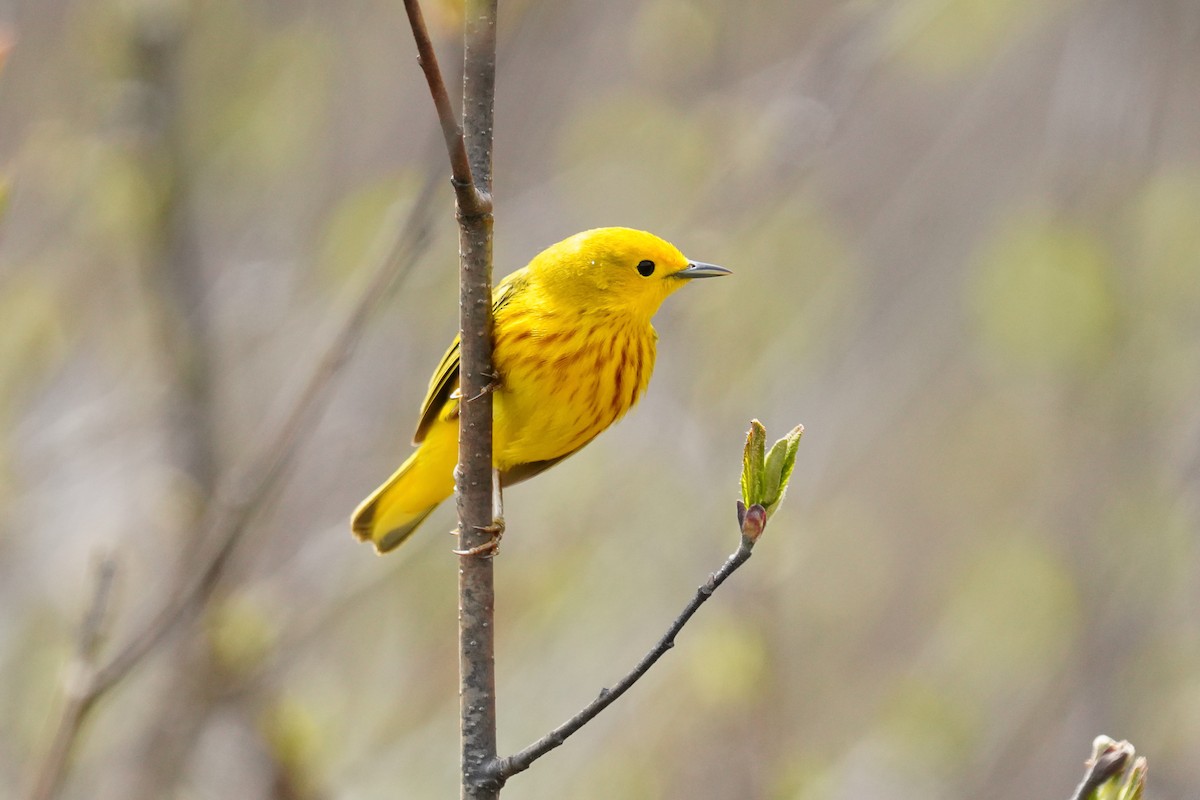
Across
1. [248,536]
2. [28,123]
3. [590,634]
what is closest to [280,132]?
[28,123]

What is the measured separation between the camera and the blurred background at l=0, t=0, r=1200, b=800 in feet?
16.9

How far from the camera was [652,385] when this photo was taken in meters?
7.05

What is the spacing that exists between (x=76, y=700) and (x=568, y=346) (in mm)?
1960

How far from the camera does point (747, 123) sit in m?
5.74

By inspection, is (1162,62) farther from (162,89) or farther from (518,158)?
(162,89)

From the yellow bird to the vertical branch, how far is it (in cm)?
85

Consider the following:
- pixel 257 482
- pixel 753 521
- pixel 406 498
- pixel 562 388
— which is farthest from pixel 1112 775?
pixel 406 498

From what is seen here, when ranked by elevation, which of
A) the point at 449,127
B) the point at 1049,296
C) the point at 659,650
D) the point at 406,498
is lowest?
the point at 406,498

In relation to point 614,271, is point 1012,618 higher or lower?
lower

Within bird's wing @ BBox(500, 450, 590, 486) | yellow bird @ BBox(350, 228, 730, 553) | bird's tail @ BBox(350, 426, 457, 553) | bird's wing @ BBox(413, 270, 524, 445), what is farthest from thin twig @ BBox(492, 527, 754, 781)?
bird's tail @ BBox(350, 426, 457, 553)

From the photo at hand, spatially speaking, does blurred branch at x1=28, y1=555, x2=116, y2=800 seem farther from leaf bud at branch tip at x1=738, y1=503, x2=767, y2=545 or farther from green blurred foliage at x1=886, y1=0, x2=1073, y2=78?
green blurred foliage at x1=886, y1=0, x2=1073, y2=78

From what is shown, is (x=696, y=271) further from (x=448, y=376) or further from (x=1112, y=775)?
(x=1112, y=775)

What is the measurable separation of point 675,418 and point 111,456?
303cm

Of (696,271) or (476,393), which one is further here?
(696,271)
